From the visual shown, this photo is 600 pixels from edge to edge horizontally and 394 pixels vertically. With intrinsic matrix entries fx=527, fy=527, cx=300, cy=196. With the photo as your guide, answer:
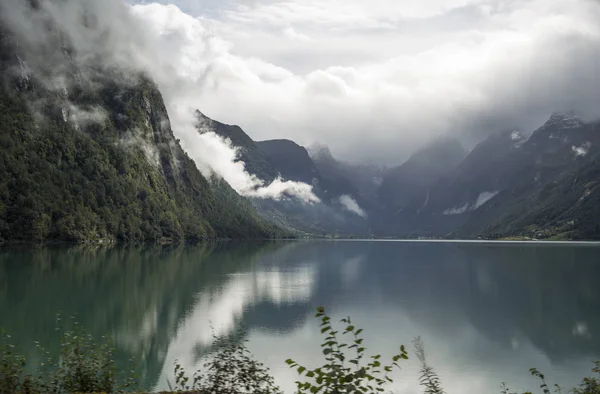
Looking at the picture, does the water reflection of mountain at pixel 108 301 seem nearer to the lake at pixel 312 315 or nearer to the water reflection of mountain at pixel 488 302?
the lake at pixel 312 315

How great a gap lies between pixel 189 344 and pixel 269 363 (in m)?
8.21

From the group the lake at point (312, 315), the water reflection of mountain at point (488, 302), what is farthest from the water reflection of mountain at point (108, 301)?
the water reflection of mountain at point (488, 302)

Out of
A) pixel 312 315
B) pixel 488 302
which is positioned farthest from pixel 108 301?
pixel 488 302

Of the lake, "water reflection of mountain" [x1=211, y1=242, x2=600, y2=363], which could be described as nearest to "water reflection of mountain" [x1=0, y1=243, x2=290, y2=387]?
the lake

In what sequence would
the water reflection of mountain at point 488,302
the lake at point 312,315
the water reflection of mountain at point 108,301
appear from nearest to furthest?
the lake at point 312,315 → the water reflection of mountain at point 108,301 → the water reflection of mountain at point 488,302

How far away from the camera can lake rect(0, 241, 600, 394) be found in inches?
1319

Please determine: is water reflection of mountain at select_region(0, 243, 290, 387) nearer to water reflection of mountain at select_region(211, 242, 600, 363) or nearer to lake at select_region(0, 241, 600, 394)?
lake at select_region(0, 241, 600, 394)

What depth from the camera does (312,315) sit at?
51.8 metres

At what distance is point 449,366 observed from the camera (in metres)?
33.6

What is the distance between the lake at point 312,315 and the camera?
110 feet

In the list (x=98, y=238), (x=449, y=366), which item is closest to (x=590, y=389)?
(x=449, y=366)

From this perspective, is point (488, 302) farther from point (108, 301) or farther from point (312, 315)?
point (108, 301)

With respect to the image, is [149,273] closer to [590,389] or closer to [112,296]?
[112,296]

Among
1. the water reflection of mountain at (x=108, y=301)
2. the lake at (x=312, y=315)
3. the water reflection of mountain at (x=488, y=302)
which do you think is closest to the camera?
the lake at (x=312, y=315)
